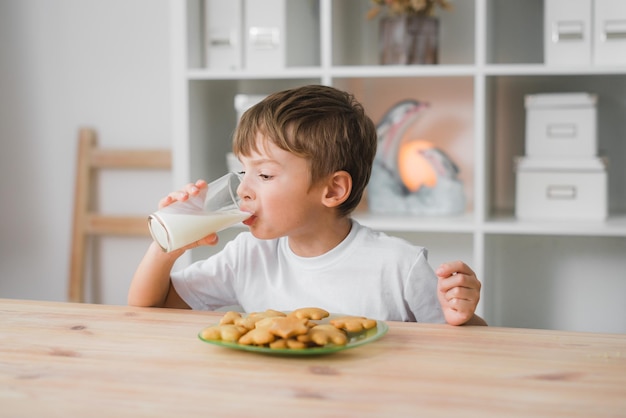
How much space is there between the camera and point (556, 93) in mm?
2418

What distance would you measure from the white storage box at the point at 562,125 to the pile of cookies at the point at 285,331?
143 centimetres

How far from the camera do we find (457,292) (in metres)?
1.07

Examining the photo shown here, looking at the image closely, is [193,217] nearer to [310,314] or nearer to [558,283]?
[310,314]

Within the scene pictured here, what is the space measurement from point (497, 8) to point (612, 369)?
1815 millimetres

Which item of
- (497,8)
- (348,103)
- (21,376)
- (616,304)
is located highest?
(497,8)

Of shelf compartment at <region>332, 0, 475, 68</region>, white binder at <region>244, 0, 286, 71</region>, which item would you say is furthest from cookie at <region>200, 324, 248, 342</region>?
shelf compartment at <region>332, 0, 475, 68</region>

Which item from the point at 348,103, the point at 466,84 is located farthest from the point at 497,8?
the point at 348,103

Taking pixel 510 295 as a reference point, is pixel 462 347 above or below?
above

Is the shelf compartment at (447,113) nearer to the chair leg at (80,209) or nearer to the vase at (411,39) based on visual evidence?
the vase at (411,39)

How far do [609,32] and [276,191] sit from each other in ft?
4.15

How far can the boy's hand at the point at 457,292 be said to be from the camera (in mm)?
1041

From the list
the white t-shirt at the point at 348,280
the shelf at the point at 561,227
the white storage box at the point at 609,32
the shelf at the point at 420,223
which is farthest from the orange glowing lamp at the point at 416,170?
the white t-shirt at the point at 348,280

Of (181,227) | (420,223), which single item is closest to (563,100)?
(420,223)

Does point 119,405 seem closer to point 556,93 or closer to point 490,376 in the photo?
point 490,376
